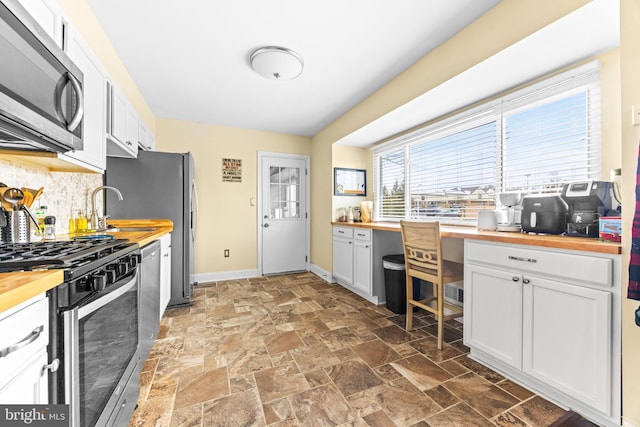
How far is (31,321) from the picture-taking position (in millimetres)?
709

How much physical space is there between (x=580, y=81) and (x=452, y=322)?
2184mm

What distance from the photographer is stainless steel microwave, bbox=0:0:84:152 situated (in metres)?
0.89

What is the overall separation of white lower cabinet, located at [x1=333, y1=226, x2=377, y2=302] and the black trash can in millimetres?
248

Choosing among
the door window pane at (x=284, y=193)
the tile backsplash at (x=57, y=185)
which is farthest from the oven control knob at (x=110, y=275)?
the door window pane at (x=284, y=193)

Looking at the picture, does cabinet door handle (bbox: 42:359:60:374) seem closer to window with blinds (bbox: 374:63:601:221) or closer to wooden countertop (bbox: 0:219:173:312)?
wooden countertop (bbox: 0:219:173:312)

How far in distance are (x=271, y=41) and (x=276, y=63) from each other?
0.22 m

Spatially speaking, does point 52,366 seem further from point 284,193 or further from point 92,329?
point 284,193

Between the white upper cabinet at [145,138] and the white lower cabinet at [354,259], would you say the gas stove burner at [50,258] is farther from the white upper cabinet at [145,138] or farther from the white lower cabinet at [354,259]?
the white lower cabinet at [354,259]

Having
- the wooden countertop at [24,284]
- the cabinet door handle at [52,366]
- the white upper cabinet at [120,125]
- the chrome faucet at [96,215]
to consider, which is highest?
the white upper cabinet at [120,125]

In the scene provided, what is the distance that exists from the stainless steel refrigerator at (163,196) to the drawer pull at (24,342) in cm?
239

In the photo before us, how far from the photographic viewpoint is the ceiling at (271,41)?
1761 mm

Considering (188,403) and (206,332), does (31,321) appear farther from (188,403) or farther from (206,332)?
(206,332)

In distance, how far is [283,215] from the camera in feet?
15.1
